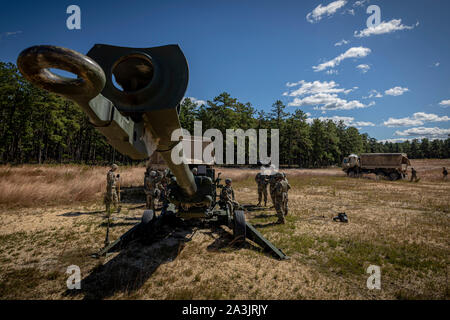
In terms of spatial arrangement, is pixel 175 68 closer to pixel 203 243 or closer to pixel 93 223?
pixel 203 243

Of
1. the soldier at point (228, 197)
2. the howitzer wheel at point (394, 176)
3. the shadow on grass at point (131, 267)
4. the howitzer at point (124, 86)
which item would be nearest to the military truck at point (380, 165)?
the howitzer wheel at point (394, 176)

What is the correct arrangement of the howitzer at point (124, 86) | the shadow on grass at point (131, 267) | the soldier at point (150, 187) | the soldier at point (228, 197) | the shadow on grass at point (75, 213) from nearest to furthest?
1. the howitzer at point (124, 86)
2. the shadow on grass at point (131, 267)
3. the soldier at point (228, 197)
4. the shadow on grass at point (75, 213)
5. the soldier at point (150, 187)

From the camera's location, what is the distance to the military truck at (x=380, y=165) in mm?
25578

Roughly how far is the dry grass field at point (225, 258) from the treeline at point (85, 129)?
2550 millimetres

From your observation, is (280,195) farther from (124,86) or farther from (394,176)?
(394,176)

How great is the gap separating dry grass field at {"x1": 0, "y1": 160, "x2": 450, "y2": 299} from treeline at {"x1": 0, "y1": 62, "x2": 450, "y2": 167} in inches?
100

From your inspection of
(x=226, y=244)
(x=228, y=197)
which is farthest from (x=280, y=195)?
(x=226, y=244)

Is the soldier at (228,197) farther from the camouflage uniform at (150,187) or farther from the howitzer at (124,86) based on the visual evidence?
the howitzer at (124,86)

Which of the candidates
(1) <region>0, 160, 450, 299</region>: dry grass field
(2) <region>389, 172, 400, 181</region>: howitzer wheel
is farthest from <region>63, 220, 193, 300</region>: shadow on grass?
(2) <region>389, 172, 400, 181</region>: howitzer wheel

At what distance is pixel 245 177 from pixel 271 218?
1408 cm

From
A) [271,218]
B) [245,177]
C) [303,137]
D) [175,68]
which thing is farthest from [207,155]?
[303,137]

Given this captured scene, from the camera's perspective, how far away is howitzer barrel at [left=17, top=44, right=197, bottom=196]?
1348 millimetres

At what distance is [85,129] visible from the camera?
40281 millimetres

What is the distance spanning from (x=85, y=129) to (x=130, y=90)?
46.6 m
